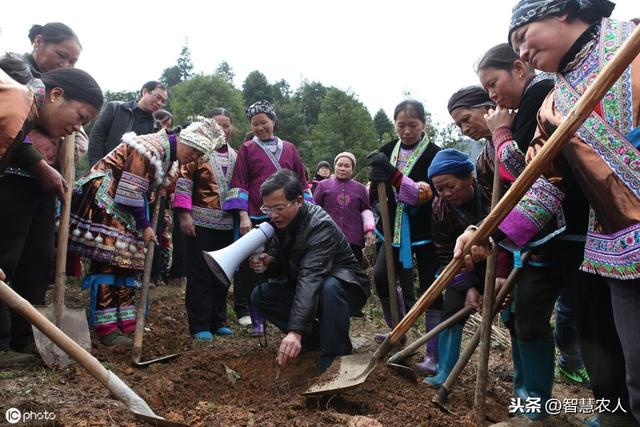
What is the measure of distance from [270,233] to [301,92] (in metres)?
36.0

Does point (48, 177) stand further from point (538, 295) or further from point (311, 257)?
point (538, 295)

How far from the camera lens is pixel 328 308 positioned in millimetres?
3305

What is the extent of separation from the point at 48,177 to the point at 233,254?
4.15 ft

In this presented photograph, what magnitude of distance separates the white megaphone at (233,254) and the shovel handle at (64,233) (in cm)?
100

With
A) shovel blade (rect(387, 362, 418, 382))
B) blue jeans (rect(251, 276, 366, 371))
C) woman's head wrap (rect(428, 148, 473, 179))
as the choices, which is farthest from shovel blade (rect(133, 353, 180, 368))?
woman's head wrap (rect(428, 148, 473, 179))

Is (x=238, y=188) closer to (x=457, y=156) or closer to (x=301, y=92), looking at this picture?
(x=457, y=156)

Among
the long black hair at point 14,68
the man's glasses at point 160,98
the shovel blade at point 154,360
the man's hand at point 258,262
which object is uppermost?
the man's glasses at point 160,98

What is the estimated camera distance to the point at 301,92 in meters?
38.4

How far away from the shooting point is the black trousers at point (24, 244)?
3117 mm

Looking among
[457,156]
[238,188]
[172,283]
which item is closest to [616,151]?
[457,156]

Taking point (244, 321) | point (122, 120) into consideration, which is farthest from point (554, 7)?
point (122, 120)

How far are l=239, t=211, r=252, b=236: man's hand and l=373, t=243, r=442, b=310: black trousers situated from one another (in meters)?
1.16

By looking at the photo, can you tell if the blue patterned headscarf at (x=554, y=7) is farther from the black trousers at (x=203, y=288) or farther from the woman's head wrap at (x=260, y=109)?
the black trousers at (x=203, y=288)

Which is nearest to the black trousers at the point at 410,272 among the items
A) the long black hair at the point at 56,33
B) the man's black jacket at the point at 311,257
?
the man's black jacket at the point at 311,257
